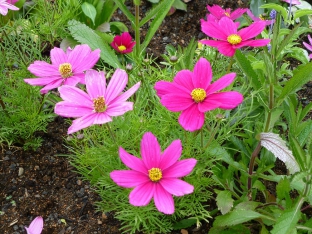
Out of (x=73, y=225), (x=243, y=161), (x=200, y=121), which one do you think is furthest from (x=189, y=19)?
(x=200, y=121)

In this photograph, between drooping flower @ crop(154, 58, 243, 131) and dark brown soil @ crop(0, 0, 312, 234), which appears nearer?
drooping flower @ crop(154, 58, 243, 131)

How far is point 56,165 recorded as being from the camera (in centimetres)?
164

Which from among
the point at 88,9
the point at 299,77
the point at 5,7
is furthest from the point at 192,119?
the point at 88,9

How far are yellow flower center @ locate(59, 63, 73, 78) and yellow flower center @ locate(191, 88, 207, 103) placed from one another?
323mm

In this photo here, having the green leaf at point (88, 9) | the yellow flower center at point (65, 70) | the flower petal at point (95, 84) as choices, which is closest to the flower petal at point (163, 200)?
the flower petal at point (95, 84)

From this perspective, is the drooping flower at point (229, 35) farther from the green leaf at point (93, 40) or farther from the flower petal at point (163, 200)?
the green leaf at point (93, 40)

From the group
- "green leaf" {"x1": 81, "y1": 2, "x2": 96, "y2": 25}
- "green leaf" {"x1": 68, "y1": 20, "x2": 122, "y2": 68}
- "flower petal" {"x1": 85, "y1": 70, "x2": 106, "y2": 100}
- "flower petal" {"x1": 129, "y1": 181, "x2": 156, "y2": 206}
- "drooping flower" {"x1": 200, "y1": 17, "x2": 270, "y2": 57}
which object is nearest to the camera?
"flower petal" {"x1": 129, "y1": 181, "x2": 156, "y2": 206}

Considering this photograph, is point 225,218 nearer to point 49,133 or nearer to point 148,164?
point 148,164

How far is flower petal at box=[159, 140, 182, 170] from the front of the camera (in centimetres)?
109

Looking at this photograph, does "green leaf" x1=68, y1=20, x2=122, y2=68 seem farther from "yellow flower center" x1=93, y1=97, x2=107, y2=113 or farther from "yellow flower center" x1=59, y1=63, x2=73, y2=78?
"yellow flower center" x1=93, y1=97, x2=107, y2=113

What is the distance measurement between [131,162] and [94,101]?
16cm

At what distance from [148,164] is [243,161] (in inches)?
19.4

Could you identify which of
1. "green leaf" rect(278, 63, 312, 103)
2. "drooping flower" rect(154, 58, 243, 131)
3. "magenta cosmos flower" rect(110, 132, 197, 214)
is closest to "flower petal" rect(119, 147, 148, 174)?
"magenta cosmos flower" rect(110, 132, 197, 214)

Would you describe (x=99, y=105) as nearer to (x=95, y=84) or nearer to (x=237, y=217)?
(x=95, y=84)
